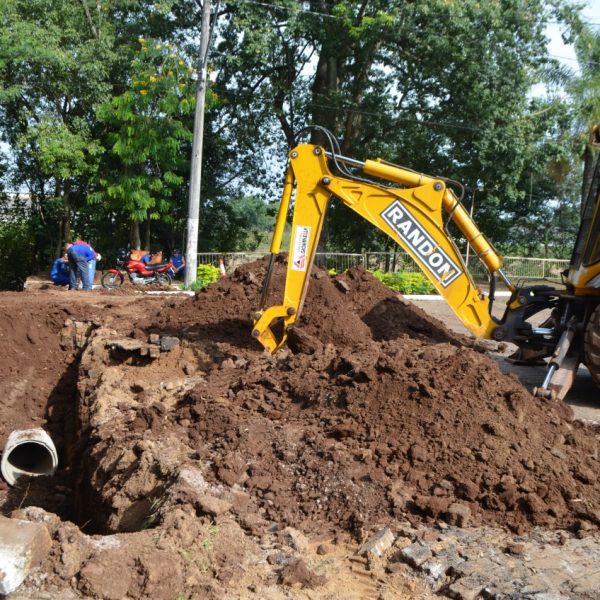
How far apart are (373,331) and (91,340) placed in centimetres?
369

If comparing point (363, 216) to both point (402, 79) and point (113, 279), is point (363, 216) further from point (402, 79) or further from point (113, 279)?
point (402, 79)

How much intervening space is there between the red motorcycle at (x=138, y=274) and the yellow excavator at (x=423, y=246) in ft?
34.2

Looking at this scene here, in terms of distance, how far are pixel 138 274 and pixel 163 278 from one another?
2.24ft

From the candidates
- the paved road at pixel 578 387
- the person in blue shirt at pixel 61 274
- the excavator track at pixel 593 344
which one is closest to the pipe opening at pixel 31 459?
the paved road at pixel 578 387

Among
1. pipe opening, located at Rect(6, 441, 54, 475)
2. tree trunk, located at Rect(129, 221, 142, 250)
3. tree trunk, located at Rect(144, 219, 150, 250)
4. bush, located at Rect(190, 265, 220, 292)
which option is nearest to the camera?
pipe opening, located at Rect(6, 441, 54, 475)

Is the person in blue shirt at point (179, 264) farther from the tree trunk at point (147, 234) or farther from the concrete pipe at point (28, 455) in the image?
the concrete pipe at point (28, 455)

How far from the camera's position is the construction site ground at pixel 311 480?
161 inches

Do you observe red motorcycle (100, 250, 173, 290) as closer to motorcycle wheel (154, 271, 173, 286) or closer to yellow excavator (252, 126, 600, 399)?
motorcycle wheel (154, 271, 173, 286)

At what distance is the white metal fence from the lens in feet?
73.9

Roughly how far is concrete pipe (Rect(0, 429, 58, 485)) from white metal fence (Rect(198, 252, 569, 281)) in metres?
13.4

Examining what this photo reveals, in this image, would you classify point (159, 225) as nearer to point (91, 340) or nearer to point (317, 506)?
point (91, 340)

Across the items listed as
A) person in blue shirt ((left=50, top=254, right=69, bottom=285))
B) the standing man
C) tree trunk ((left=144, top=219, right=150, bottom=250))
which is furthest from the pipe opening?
tree trunk ((left=144, top=219, right=150, bottom=250))

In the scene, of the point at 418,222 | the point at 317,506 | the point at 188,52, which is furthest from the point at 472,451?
the point at 188,52

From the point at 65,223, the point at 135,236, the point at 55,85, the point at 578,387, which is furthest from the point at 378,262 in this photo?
the point at 578,387
